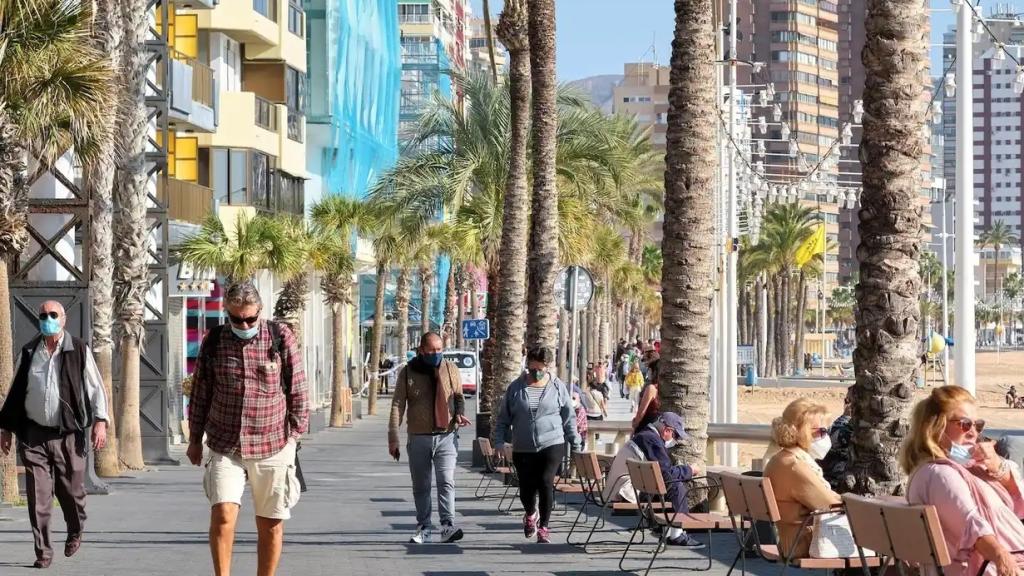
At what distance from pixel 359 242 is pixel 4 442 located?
5850 cm

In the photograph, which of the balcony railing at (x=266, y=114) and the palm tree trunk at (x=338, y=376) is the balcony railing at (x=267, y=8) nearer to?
the balcony railing at (x=266, y=114)

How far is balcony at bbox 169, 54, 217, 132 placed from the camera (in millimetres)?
42031

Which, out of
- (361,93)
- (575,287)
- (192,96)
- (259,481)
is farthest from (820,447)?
(361,93)

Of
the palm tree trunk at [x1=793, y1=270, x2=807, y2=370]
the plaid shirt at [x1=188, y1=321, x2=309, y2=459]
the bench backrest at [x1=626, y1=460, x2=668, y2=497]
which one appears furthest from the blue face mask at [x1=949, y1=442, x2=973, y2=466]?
the palm tree trunk at [x1=793, y1=270, x2=807, y2=370]

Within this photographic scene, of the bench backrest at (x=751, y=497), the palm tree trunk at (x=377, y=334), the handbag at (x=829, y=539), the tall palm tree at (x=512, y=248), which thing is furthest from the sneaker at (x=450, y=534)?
the palm tree trunk at (x=377, y=334)

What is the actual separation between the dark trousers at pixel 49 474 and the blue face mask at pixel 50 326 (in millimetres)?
665

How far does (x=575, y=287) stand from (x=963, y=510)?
17.4 metres

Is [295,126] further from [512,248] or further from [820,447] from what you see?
[820,447]

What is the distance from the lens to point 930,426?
8.66m

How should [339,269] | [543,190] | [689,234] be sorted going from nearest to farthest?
[689,234] < [543,190] < [339,269]

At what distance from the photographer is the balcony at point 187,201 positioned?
42031 millimetres

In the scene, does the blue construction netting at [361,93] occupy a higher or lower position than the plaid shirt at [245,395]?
higher

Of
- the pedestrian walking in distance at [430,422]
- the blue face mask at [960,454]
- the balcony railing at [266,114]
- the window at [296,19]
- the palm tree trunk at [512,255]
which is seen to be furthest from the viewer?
the window at [296,19]

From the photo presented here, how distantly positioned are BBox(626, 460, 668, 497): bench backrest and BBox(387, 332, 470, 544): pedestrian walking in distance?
2.00 metres
